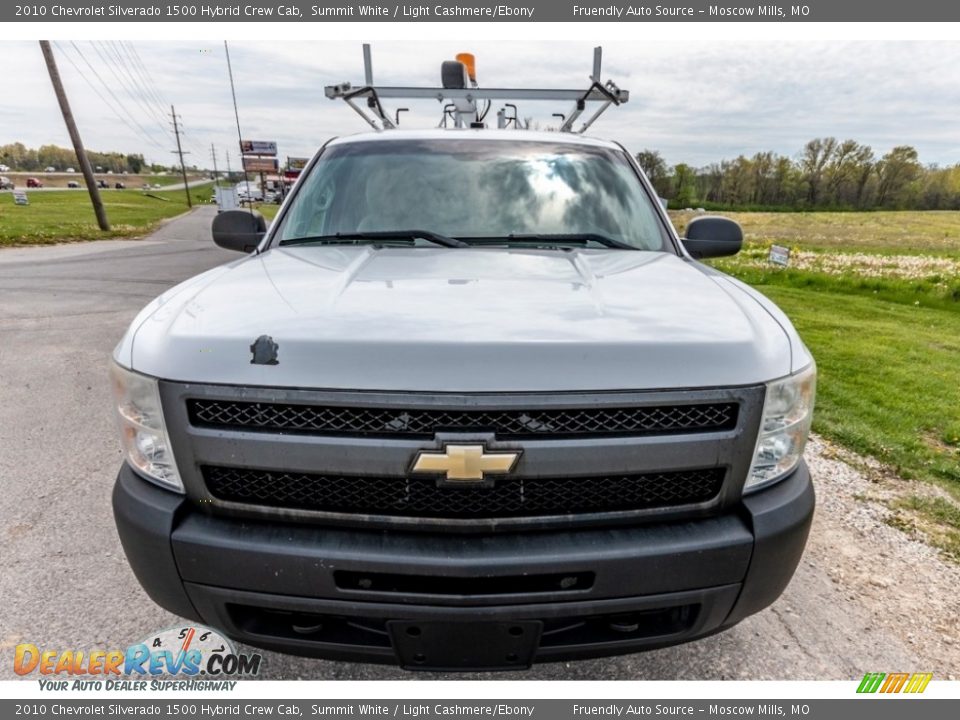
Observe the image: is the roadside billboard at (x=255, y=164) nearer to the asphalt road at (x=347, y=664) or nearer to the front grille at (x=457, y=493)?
the asphalt road at (x=347, y=664)

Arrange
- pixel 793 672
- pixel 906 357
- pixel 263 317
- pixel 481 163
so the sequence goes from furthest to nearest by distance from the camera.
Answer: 1. pixel 906 357
2. pixel 481 163
3. pixel 793 672
4. pixel 263 317

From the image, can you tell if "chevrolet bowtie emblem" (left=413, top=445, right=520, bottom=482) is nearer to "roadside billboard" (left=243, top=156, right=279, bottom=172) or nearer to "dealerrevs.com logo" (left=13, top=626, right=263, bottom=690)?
"dealerrevs.com logo" (left=13, top=626, right=263, bottom=690)

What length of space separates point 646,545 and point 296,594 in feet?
3.25

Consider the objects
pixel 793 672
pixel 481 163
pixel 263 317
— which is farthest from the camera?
pixel 481 163

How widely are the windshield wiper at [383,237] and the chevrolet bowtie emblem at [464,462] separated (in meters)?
1.27

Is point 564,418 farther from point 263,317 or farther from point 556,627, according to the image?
point 263,317

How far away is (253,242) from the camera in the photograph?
3102 millimetres

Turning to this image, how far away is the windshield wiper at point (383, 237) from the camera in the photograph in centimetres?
259

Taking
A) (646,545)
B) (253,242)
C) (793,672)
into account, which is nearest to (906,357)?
(793,672)

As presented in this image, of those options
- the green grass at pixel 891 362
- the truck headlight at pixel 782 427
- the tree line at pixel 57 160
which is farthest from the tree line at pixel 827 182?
the tree line at pixel 57 160

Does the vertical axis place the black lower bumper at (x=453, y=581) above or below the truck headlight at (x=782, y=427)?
below

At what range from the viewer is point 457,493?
1619 mm

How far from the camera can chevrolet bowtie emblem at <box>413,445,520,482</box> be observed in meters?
1.53

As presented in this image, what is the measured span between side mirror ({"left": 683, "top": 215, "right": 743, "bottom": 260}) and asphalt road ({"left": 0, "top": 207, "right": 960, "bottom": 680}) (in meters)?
1.62
